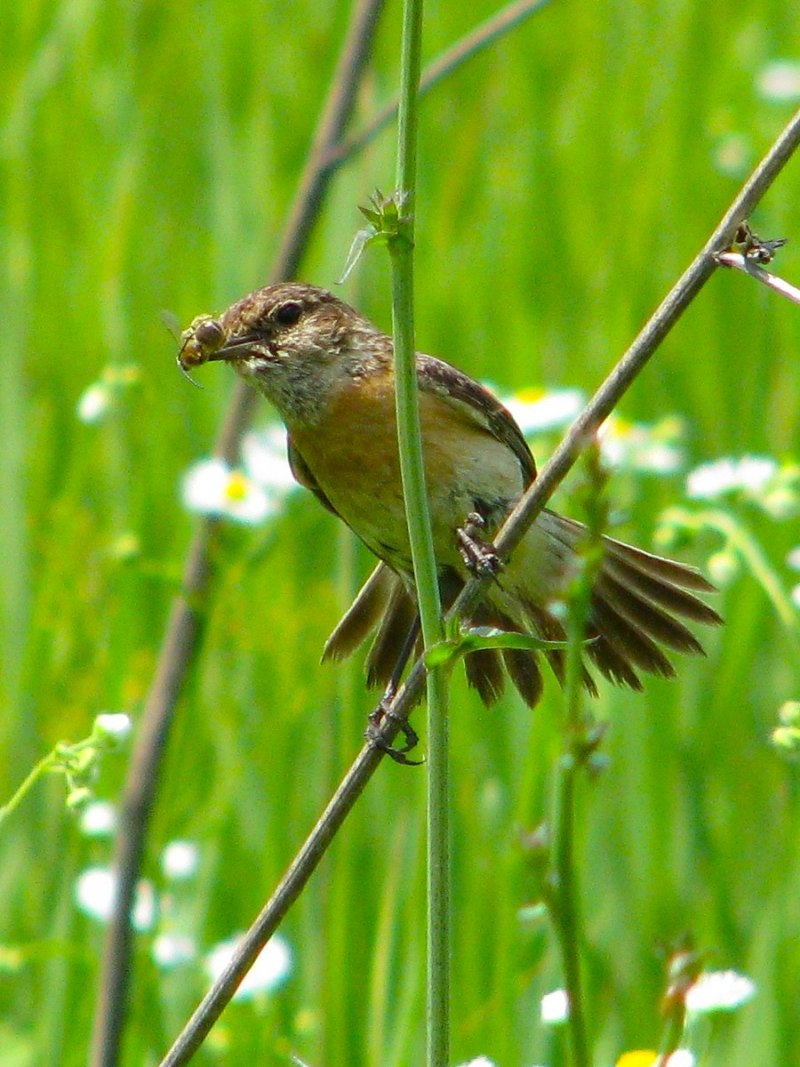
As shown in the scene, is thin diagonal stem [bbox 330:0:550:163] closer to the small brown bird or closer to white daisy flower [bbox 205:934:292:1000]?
the small brown bird

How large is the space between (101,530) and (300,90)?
2877 millimetres

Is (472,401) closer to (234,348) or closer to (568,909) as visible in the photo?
(234,348)

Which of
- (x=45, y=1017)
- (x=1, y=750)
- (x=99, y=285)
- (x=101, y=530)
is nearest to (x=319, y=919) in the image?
(x=45, y=1017)

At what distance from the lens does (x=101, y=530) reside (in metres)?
5.65

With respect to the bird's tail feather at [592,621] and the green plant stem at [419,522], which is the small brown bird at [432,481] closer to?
the bird's tail feather at [592,621]

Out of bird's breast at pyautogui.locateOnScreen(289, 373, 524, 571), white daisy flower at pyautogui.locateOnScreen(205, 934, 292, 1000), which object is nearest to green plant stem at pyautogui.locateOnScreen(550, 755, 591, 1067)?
white daisy flower at pyautogui.locateOnScreen(205, 934, 292, 1000)

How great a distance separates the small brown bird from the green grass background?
0.76 feet

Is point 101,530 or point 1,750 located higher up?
point 101,530

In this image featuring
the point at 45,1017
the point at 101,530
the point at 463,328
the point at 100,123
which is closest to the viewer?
the point at 45,1017

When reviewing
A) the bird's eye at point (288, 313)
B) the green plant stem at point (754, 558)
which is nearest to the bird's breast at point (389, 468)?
the bird's eye at point (288, 313)

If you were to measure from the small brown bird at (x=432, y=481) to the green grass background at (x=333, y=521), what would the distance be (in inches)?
9.1

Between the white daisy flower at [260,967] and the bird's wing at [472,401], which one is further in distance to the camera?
the bird's wing at [472,401]

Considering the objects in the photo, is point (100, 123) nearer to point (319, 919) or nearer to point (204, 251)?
point (204, 251)

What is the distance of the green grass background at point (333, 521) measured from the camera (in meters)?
3.73
